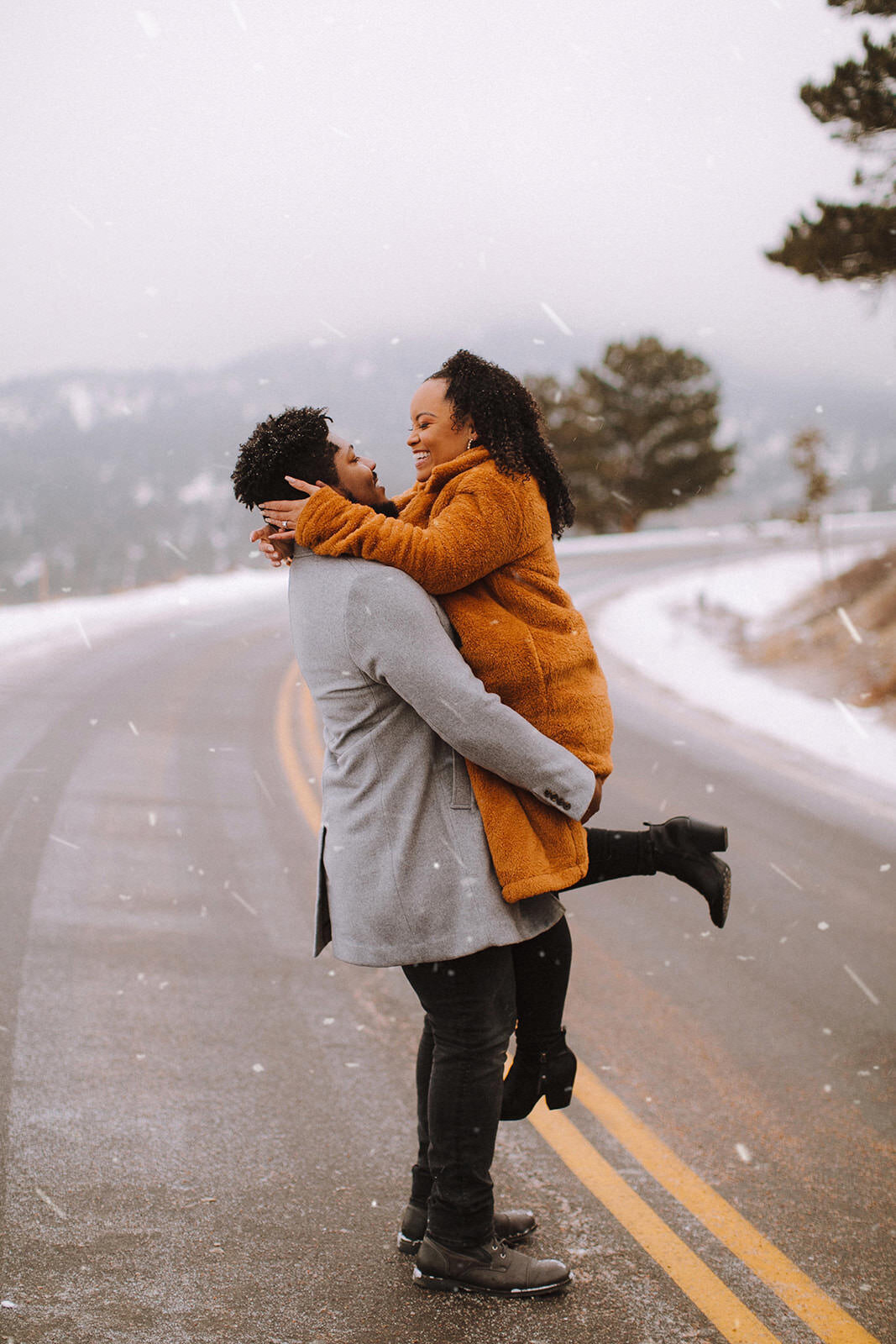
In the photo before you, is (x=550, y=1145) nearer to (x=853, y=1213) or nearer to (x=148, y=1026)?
(x=853, y=1213)

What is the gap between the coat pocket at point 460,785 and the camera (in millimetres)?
2277

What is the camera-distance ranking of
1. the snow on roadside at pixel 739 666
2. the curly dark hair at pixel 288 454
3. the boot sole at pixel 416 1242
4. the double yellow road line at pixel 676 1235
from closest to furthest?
the curly dark hair at pixel 288 454 → the double yellow road line at pixel 676 1235 → the boot sole at pixel 416 1242 → the snow on roadside at pixel 739 666

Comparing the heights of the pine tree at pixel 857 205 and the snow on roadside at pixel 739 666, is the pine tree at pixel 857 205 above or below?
above

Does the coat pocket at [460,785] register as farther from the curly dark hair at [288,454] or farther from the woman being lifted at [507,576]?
the curly dark hair at [288,454]

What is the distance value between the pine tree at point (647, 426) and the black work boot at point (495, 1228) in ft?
182

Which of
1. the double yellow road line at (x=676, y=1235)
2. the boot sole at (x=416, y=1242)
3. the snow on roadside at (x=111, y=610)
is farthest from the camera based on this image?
the snow on roadside at (x=111, y=610)

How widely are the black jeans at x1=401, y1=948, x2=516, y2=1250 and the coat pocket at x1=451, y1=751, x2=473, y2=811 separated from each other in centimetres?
34

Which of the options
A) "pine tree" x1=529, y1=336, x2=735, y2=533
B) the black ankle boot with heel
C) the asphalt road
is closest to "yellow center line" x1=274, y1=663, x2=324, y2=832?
the asphalt road

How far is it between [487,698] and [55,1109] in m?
2.17

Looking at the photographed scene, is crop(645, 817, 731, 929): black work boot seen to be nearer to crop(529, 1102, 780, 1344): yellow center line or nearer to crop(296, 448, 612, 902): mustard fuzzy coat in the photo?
crop(296, 448, 612, 902): mustard fuzzy coat

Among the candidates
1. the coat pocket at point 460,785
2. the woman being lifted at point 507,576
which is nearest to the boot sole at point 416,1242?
the woman being lifted at point 507,576

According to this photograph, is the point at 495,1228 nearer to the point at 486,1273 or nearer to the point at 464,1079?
the point at 486,1273

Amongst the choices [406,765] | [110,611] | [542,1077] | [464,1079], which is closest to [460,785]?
[406,765]

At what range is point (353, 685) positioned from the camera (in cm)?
225
